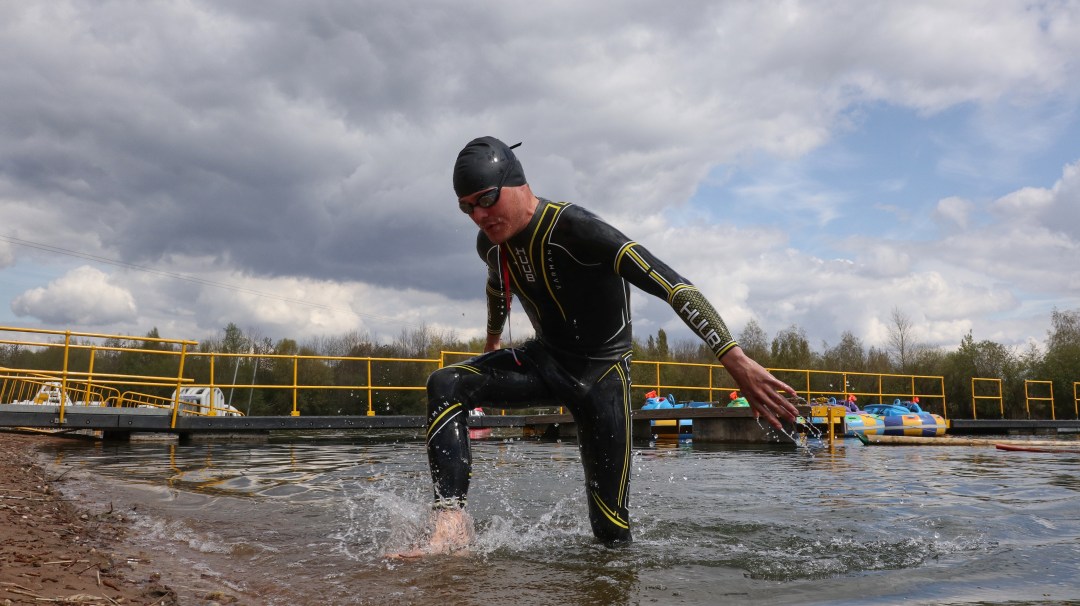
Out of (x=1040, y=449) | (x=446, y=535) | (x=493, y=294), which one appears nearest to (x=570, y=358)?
(x=493, y=294)

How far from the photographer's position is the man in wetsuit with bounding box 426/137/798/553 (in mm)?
3396

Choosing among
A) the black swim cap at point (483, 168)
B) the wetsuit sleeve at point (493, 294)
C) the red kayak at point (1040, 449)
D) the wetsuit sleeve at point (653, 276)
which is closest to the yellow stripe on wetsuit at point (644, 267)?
the wetsuit sleeve at point (653, 276)

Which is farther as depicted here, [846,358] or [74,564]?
[846,358]

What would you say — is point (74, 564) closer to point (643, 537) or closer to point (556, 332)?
point (556, 332)

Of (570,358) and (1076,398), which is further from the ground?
(570,358)

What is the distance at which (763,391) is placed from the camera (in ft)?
9.80

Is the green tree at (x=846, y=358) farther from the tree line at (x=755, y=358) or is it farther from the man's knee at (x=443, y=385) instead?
the man's knee at (x=443, y=385)

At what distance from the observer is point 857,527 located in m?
4.23

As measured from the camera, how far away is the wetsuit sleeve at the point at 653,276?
127 inches

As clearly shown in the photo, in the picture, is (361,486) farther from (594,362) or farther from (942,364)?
(942,364)

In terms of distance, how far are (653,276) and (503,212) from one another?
0.73 meters

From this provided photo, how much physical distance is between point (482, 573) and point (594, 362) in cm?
114

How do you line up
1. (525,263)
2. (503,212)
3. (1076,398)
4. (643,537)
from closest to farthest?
(503,212), (525,263), (643,537), (1076,398)

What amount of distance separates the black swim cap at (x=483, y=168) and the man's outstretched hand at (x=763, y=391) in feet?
4.16
